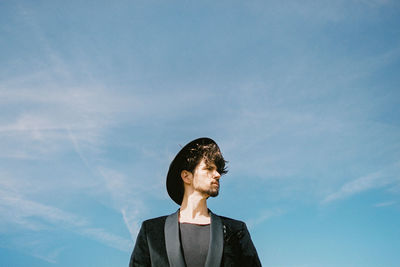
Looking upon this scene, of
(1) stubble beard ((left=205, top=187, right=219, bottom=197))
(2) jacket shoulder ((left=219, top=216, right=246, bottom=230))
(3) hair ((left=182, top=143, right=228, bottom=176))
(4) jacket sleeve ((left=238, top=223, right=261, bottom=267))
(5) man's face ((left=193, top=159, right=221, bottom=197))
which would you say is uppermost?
(3) hair ((left=182, top=143, right=228, bottom=176))

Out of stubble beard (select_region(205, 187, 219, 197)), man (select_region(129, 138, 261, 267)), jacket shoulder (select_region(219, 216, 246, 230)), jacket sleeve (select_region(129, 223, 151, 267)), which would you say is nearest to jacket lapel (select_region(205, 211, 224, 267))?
man (select_region(129, 138, 261, 267))

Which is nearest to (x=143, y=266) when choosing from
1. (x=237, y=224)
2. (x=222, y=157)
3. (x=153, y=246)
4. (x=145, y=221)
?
(x=153, y=246)

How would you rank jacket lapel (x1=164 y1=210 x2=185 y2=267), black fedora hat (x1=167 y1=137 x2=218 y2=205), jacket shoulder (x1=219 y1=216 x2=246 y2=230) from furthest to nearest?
black fedora hat (x1=167 y1=137 x2=218 y2=205), jacket shoulder (x1=219 y1=216 x2=246 y2=230), jacket lapel (x1=164 y1=210 x2=185 y2=267)

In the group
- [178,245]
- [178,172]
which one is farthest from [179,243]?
[178,172]

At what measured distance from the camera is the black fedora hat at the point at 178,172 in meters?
6.08

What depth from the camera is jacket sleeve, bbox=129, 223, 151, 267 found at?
555cm

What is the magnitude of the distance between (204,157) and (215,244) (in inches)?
49.2

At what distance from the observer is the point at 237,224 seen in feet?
19.6

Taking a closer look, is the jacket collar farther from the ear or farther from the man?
the ear

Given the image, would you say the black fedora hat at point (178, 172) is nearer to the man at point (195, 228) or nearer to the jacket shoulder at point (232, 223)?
the man at point (195, 228)

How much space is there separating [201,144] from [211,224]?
1194 millimetres

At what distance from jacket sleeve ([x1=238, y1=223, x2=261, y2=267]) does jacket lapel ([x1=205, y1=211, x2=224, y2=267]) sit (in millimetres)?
347

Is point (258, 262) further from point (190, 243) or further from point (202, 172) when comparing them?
point (202, 172)

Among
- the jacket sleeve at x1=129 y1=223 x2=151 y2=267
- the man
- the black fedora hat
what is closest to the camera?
the man
